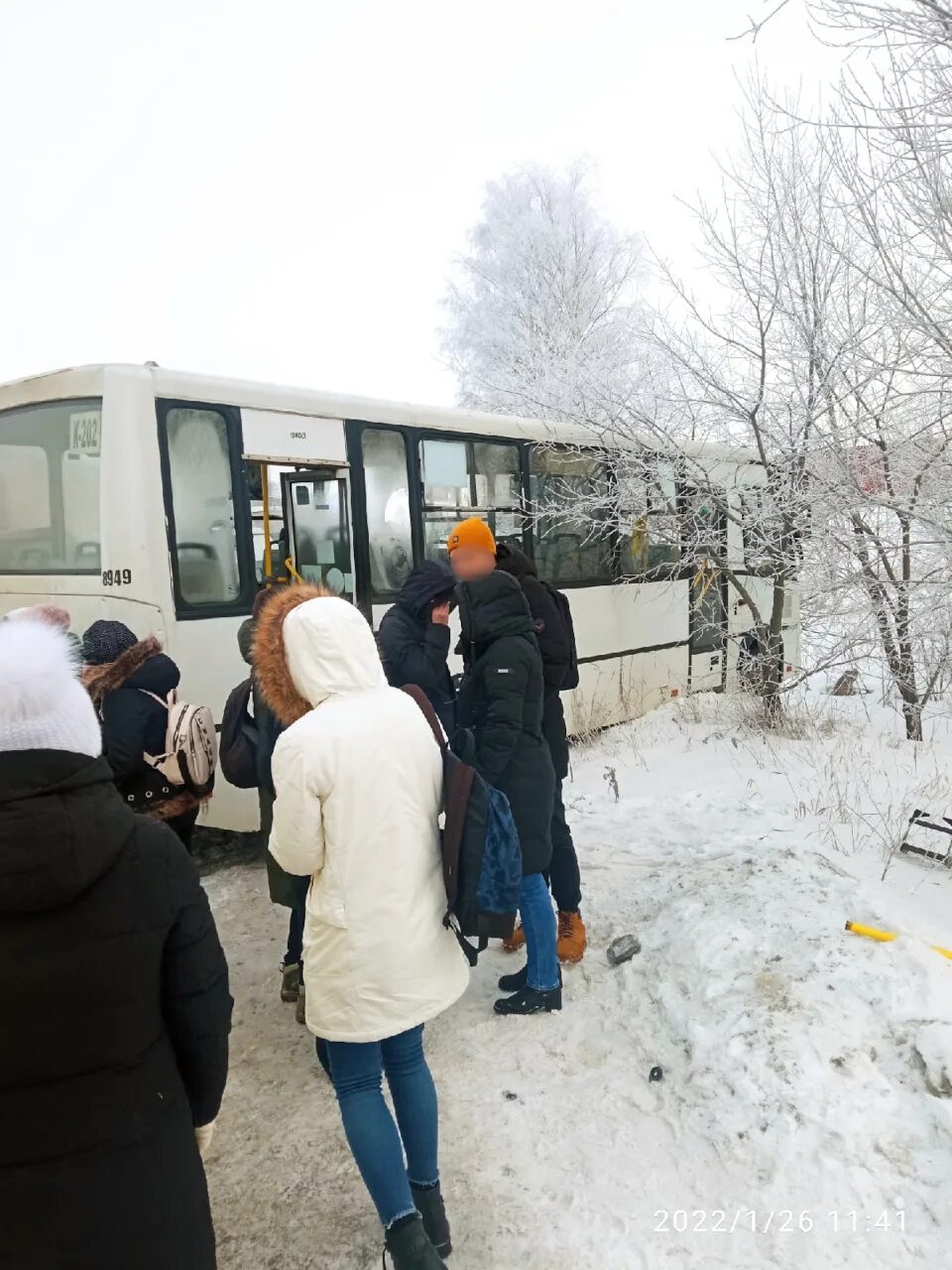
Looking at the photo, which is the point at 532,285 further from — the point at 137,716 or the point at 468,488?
the point at 137,716

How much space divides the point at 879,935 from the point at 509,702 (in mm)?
1720

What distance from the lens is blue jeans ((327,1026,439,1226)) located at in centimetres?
221

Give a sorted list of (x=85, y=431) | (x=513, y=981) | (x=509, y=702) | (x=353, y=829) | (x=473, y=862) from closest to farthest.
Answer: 1. (x=353, y=829)
2. (x=473, y=862)
3. (x=509, y=702)
4. (x=513, y=981)
5. (x=85, y=431)

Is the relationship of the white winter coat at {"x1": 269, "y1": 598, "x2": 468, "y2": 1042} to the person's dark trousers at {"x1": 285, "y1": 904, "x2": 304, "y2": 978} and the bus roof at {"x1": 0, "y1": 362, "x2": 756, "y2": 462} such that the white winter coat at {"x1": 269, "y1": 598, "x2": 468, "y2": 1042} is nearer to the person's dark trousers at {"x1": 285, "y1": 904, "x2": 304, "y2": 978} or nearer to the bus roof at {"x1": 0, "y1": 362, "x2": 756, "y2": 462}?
the person's dark trousers at {"x1": 285, "y1": 904, "x2": 304, "y2": 978}

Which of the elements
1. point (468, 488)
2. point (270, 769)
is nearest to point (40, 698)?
point (270, 769)

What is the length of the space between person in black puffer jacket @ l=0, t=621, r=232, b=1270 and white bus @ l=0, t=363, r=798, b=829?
3832 mm

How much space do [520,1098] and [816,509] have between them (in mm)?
5399

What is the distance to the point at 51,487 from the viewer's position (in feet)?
17.6

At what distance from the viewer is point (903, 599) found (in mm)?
5953

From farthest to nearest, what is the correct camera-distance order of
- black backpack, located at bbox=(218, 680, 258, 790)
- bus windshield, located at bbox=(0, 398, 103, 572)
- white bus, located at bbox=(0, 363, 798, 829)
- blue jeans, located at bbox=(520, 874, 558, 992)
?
bus windshield, located at bbox=(0, 398, 103, 572) < white bus, located at bbox=(0, 363, 798, 829) < black backpack, located at bbox=(218, 680, 258, 790) < blue jeans, located at bbox=(520, 874, 558, 992)

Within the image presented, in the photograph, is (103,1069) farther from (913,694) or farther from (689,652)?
(689,652)

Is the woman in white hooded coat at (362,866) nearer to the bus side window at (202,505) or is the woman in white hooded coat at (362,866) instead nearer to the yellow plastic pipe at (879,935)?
the yellow plastic pipe at (879,935)

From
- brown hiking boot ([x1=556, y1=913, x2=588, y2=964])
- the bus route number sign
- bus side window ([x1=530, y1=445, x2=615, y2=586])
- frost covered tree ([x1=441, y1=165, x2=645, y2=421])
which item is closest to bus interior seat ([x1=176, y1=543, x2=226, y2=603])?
the bus route number sign

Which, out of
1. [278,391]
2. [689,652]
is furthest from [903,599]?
[278,391]
